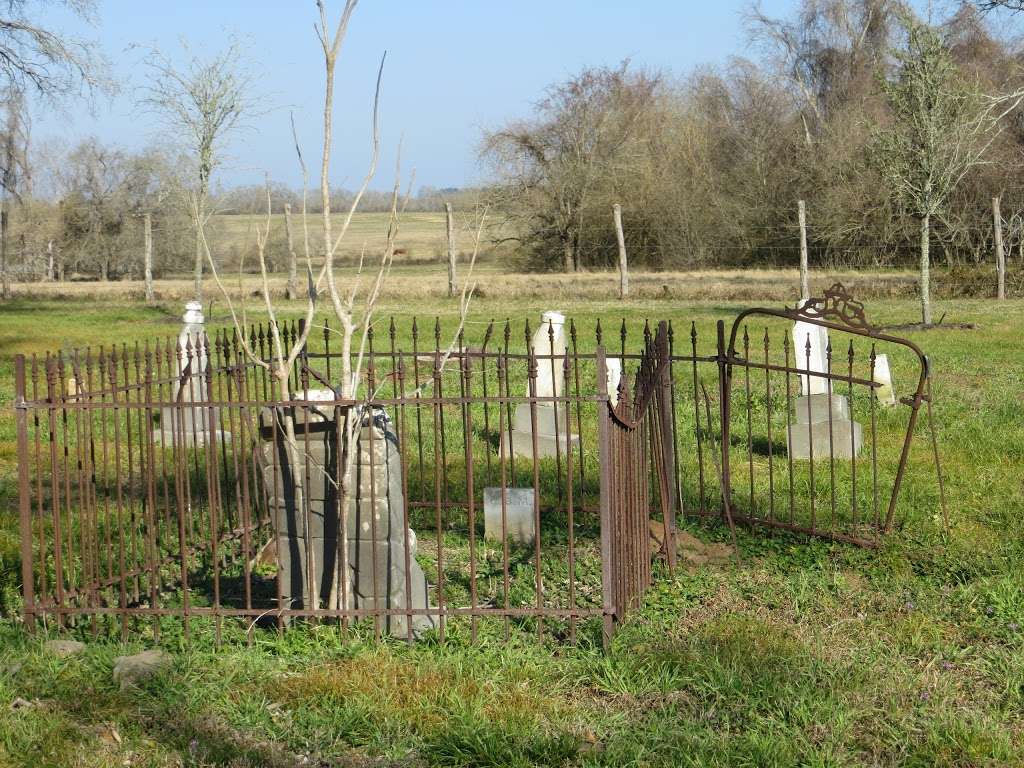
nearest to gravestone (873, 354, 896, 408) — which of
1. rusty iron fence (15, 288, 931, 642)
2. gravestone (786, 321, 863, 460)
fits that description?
gravestone (786, 321, 863, 460)

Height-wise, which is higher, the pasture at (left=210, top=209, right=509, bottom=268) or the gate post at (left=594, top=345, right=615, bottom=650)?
the pasture at (left=210, top=209, right=509, bottom=268)

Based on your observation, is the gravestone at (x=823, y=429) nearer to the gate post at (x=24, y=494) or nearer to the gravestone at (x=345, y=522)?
the gravestone at (x=345, y=522)

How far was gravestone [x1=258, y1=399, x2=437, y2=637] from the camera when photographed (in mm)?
4672

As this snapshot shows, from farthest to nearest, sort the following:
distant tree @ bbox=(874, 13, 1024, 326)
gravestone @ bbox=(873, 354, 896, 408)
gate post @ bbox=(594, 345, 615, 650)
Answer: distant tree @ bbox=(874, 13, 1024, 326) < gravestone @ bbox=(873, 354, 896, 408) < gate post @ bbox=(594, 345, 615, 650)

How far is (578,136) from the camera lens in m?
41.6

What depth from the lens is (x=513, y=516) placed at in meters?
6.46

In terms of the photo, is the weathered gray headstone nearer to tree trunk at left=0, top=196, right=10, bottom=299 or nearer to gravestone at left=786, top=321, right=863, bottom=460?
gravestone at left=786, top=321, right=863, bottom=460

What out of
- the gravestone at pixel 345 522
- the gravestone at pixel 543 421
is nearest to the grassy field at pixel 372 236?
the gravestone at pixel 543 421

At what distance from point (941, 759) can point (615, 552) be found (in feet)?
4.83

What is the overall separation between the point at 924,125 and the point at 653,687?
15.8 metres

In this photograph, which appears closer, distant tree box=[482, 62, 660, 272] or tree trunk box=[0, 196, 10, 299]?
tree trunk box=[0, 196, 10, 299]

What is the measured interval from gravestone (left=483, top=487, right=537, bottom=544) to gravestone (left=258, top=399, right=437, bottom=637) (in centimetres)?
144

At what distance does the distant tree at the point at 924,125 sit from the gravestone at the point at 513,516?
41.2 ft

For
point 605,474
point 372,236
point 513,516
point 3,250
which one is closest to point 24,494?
point 605,474
